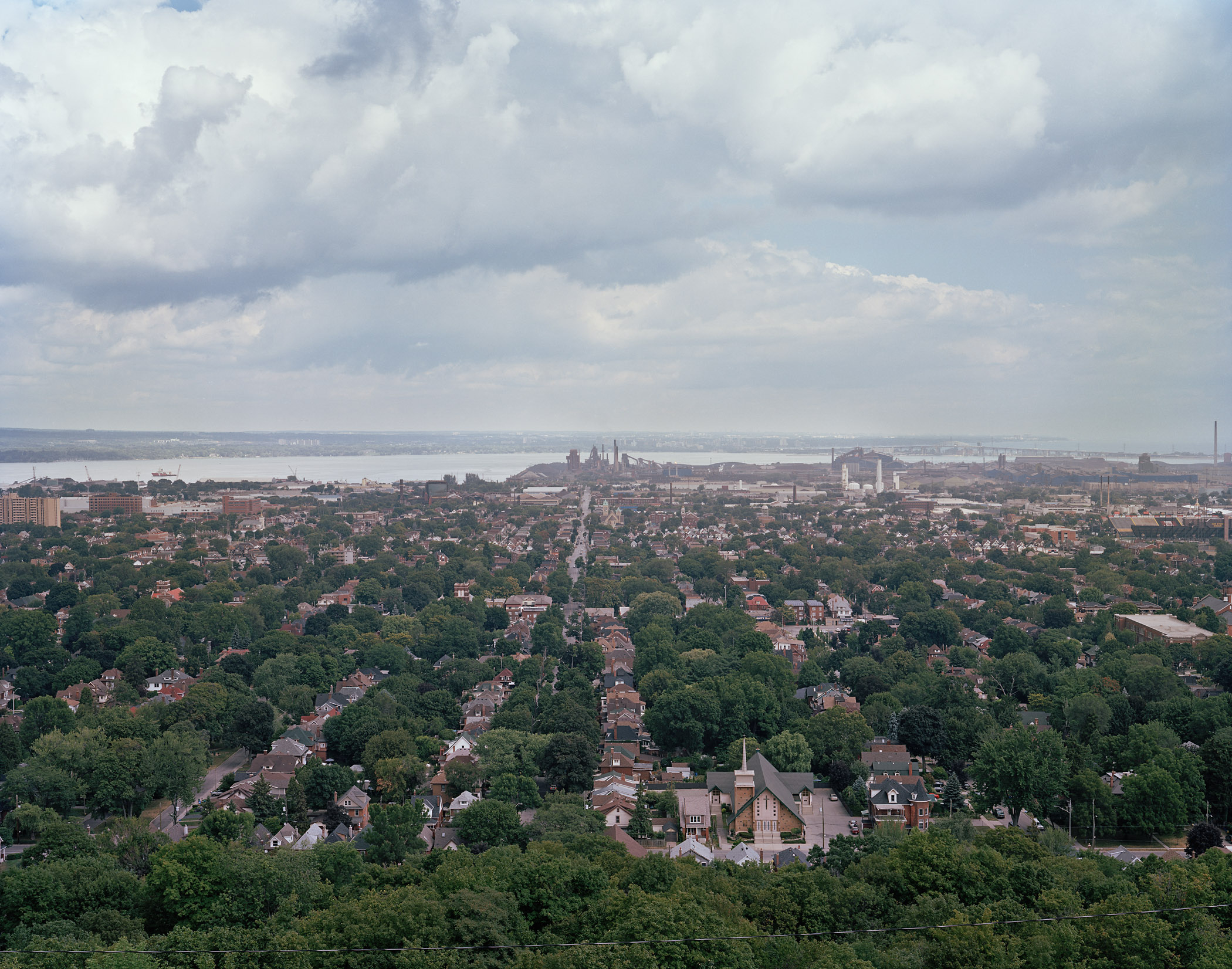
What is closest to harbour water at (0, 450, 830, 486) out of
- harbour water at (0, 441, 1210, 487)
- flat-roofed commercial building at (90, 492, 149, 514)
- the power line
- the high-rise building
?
harbour water at (0, 441, 1210, 487)

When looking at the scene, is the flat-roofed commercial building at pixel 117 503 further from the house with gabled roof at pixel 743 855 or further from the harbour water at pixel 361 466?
the house with gabled roof at pixel 743 855

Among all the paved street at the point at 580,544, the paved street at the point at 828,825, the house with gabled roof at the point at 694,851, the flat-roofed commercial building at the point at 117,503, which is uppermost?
the flat-roofed commercial building at the point at 117,503

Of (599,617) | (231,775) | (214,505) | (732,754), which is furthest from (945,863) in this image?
(214,505)

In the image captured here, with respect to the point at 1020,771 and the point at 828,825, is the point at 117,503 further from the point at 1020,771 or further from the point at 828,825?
the point at 1020,771

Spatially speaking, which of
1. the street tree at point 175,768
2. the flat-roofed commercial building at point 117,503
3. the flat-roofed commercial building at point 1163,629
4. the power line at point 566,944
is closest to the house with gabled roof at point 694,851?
the power line at point 566,944

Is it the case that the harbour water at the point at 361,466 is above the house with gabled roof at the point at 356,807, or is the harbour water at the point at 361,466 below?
above

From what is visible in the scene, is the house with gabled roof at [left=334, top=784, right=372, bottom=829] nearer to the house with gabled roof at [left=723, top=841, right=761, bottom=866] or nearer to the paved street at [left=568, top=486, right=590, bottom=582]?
the house with gabled roof at [left=723, top=841, right=761, bottom=866]
